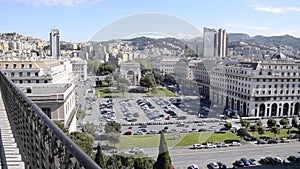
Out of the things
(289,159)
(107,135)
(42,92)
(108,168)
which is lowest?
(289,159)

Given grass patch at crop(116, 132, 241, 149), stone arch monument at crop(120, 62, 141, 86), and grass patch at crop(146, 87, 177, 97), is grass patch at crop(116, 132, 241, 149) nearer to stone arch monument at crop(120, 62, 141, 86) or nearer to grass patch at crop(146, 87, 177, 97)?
grass patch at crop(146, 87, 177, 97)

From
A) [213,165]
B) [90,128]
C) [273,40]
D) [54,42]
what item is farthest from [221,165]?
[273,40]

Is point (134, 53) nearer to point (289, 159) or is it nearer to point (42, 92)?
point (42, 92)

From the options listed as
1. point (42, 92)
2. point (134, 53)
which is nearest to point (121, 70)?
point (134, 53)

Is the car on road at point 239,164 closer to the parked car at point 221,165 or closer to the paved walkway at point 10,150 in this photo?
the parked car at point 221,165

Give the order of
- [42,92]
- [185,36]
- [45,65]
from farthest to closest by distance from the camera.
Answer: [45,65] < [42,92] < [185,36]

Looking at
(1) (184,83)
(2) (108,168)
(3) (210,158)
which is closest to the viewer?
(1) (184,83)

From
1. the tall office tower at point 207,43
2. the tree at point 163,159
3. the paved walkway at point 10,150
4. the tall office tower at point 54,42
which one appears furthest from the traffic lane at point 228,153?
the tall office tower at point 54,42
